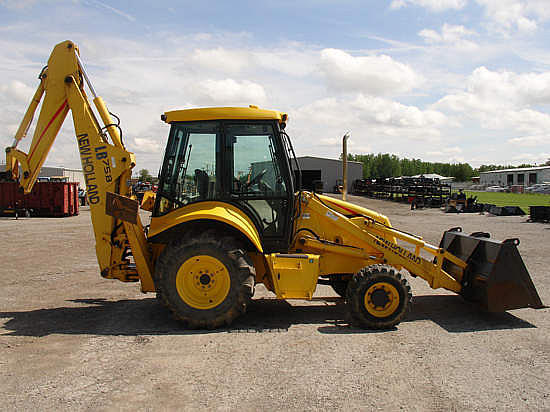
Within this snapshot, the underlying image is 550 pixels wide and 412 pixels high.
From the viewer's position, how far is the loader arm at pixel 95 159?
599cm

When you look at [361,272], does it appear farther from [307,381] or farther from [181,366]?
[181,366]

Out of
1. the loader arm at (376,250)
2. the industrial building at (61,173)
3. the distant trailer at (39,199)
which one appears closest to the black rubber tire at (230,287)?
the loader arm at (376,250)

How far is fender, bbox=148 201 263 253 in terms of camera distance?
5559 millimetres

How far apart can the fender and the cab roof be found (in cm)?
115

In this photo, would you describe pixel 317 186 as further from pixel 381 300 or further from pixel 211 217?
pixel 381 300

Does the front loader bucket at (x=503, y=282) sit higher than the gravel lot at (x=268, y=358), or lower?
higher

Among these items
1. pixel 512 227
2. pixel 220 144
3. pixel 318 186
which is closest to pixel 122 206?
pixel 220 144

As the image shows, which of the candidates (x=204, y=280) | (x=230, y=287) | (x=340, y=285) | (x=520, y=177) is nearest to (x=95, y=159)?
(x=204, y=280)

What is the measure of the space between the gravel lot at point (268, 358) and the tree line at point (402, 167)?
109 metres

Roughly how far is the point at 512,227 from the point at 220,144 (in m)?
16.7

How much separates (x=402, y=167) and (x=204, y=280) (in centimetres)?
13543

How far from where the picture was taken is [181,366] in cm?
447

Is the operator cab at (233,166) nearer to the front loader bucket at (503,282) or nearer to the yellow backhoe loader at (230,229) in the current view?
the yellow backhoe loader at (230,229)

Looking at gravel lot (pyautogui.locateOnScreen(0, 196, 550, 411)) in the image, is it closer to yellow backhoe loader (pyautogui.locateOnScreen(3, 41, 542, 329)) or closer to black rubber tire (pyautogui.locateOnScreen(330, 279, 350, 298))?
black rubber tire (pyautogui.locateOnScreen(330, 279, 350, 298))
